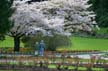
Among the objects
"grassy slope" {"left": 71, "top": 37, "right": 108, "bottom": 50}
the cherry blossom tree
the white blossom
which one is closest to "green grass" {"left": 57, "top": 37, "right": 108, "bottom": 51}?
"grassy slope" {"left": 71, "top": 37, "right": 108, "bottom": 50}

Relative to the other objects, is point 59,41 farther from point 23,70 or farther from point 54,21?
point 23,70

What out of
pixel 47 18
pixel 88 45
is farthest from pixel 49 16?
pixel 88 45

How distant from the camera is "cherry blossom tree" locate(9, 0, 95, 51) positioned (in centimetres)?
3675

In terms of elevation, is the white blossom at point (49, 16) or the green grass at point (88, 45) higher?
the white blossom at point (49, 16)

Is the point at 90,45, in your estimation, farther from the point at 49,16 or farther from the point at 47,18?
the point at 47,18

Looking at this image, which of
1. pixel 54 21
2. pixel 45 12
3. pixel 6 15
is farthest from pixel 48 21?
pixel 6 15

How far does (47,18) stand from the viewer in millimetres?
39531

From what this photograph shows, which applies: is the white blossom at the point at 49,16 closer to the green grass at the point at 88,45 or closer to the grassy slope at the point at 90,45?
the green grass at the point at 88,45

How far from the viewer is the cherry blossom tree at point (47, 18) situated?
1447 inches

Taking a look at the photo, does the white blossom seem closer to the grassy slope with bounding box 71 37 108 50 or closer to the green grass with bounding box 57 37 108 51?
the green grass with bounding box 57 37 108 51

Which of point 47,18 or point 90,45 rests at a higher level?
point 47,18

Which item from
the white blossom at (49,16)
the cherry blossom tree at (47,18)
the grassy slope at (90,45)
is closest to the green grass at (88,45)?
the grassy slope at (90,45)

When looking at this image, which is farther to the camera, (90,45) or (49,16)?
(90,45)

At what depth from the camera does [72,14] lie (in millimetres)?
43156
